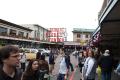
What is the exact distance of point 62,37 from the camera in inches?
7288

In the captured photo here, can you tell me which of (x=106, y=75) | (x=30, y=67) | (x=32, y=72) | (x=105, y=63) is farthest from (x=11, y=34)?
(x=32, y=72)

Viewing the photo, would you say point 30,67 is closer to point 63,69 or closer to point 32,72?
point 32,72

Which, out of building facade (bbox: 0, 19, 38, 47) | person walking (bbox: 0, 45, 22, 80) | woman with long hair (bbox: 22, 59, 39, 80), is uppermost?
building facade (bbox: 0, 19, 38, 47)

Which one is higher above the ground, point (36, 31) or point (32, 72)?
point (36, 31)

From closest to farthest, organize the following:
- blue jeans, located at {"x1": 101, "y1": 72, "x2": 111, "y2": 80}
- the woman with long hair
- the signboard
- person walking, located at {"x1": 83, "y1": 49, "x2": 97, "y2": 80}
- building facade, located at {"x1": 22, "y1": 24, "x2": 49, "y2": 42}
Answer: the woman with long hair, person walking, located at {"x1": 83, "y1": 49, "x2": 97, "y2": 80}, blue jeans, located at {"x1": 101, "y1": 72, "x2": 111, "y2": 80}, building facade, located at {"x1": 22, "y1": 24, "x2": 49, "y2": 42}, the signboard

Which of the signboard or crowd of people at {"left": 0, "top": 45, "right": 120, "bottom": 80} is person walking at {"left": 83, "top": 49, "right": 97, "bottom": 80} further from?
the signboard

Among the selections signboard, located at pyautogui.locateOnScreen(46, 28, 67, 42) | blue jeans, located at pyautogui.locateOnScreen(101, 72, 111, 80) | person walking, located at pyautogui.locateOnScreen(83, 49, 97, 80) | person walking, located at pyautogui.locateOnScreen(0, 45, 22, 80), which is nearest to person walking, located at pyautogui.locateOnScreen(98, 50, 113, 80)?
blue jeans, located at pyautogui.locateOnScreen(101, 72, 111, 80)

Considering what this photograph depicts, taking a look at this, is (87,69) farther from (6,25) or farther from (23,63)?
(6,25)

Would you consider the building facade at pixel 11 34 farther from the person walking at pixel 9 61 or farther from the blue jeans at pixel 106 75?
the person walking at pixel 9 61

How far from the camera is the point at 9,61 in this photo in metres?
4.33

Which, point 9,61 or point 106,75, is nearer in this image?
point 9,61

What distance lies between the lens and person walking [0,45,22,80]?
14.2 feet

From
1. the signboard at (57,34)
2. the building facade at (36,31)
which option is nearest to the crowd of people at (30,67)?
the building facade at (36,31)

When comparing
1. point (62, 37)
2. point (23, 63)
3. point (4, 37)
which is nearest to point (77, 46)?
point (62, 37)
